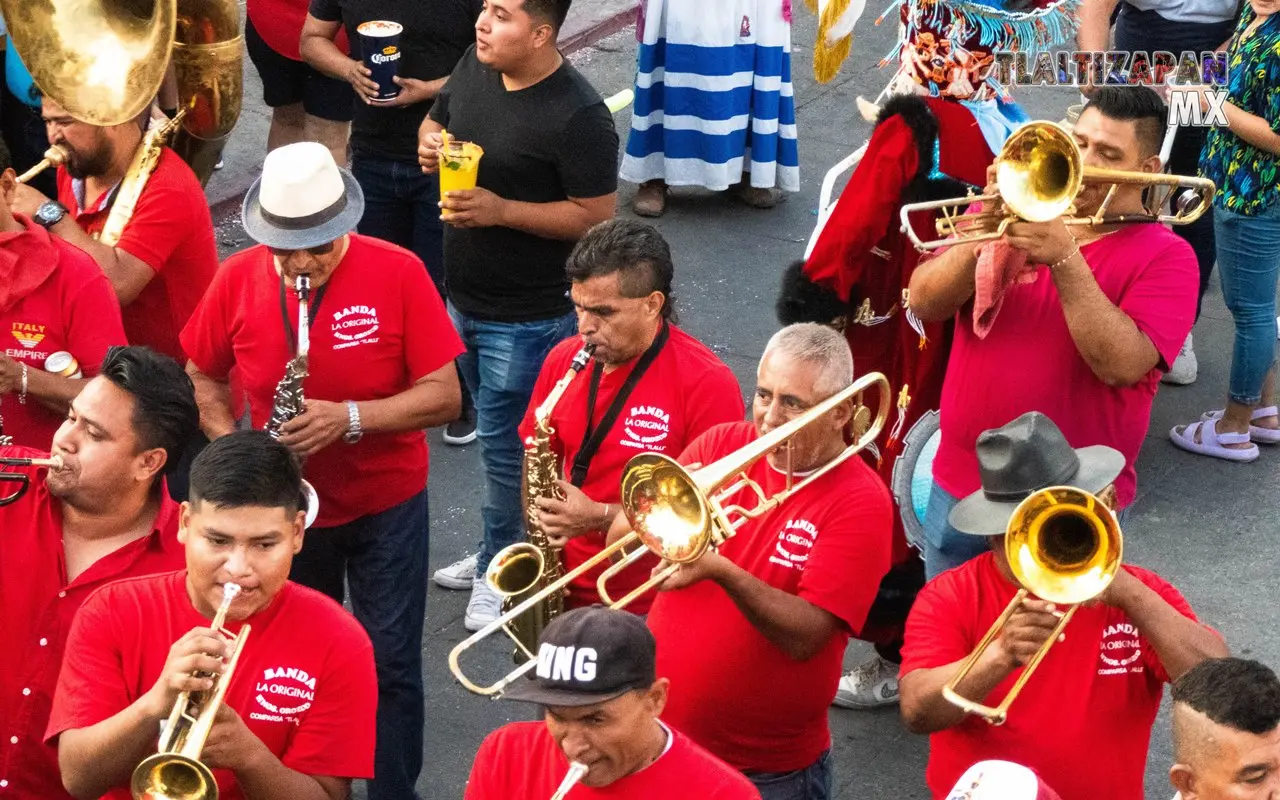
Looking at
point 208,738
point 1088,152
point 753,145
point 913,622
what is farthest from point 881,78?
point 208,738

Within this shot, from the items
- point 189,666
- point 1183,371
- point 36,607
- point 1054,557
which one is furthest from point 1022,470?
point 1183,371

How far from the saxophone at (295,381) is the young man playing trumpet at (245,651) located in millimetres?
1078

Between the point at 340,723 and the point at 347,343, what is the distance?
1.63 metres

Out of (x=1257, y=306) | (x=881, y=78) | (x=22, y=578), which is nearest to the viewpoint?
(x=22, y=578)

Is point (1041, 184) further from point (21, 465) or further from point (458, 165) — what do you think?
point (21, 465)

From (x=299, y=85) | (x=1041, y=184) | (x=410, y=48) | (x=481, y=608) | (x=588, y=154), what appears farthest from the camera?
(x=299, y=85)

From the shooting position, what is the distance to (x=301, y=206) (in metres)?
5.42

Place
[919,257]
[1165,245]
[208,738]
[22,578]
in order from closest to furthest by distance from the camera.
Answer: [208,738] < [22,578] < [1165,245] < [919,257]

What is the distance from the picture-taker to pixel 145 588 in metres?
4.18

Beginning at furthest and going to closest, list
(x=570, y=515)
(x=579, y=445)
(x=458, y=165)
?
(x=458, y=165)
(x=579, y=445)
(x=570, y=515)

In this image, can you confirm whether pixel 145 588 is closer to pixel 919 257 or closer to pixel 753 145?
pixel 919 257

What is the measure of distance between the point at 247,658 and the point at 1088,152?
8.67ft

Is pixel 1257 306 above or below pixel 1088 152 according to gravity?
below

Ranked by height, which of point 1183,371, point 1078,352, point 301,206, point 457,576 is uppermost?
point 301,206
